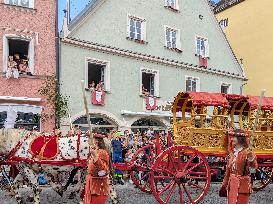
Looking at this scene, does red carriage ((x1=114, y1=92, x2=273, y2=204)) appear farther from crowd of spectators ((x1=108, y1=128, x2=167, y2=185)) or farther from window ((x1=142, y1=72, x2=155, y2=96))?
window ((x1=142, y1=72, x2=155, y2=96))

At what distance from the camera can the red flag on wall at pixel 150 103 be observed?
20875 mm

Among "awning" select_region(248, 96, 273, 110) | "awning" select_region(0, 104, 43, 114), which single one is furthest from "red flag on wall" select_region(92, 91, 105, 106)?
"awning" select_region(248, 96, 273, 110)

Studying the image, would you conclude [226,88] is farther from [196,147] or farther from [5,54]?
[196,147]

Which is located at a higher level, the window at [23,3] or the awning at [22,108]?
the window at [23,3]

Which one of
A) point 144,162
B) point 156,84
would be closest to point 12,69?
point 156,84

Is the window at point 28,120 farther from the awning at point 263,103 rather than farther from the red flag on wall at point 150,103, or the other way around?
the awning at point 263,103

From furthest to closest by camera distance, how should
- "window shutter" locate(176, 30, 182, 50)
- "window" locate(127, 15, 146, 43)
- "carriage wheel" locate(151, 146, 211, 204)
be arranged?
"window shutter" locate(176, 30, 182, 50), "window" locate(127, 15, 146, 43), "carriage wheel" locate(151, 146, 211, 204)

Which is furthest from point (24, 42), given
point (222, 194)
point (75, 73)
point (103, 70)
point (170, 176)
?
point (222, 194)

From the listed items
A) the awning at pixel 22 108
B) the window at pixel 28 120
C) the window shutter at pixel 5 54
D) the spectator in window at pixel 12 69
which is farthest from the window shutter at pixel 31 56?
the window at pixel 28 120

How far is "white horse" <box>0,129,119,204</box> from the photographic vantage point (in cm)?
908

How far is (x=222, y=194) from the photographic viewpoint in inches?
283

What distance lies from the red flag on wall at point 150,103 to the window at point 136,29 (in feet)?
9.21

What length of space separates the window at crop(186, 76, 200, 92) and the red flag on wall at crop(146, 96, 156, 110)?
2.86 metres

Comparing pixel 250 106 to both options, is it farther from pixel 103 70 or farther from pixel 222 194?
pixel 103 70
